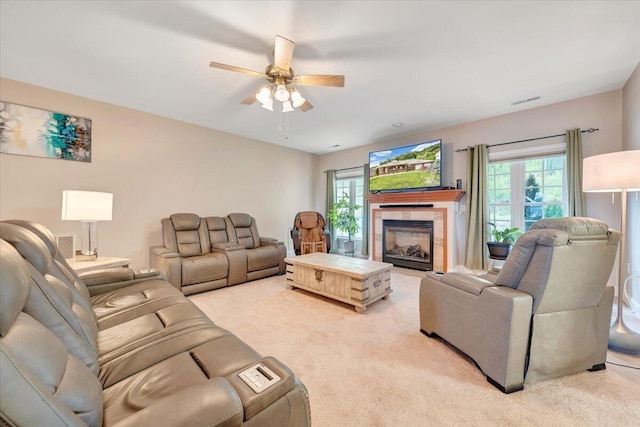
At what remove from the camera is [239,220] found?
4.52 metres

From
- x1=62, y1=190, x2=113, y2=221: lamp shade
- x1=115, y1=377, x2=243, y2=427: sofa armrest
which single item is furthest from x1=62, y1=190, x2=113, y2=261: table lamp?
x1=115, y1=377, x2=243, y2=427: sofa armrest

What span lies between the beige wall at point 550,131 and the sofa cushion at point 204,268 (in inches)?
148

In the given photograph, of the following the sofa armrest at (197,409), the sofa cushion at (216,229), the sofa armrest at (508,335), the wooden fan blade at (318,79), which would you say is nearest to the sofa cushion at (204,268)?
the sofa cushion at (216,229)

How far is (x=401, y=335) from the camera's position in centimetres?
221

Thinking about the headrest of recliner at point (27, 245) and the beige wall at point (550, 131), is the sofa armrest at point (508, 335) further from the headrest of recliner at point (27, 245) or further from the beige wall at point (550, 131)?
the beige wall at point (550, 131)

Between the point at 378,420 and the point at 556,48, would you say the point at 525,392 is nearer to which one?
the point at 378,420

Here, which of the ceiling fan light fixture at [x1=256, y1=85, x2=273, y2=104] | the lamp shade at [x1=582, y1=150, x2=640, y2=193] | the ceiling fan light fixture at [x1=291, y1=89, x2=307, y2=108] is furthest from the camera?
the ceiling fan light fixture at [x1=291, y1=89, x2=307, y2=108]

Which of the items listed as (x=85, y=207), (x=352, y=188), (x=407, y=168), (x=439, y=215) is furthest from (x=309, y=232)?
(x=85, y=207)

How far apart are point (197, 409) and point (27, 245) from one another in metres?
1.21

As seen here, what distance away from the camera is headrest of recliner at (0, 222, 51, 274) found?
1.14 meters

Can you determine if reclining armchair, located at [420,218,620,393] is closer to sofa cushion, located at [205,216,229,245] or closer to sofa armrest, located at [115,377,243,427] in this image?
sofa armrest, located at [115,377,243,427]

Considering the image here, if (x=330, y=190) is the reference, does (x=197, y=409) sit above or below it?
below

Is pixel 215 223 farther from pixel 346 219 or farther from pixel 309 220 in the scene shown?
pixel 346 219

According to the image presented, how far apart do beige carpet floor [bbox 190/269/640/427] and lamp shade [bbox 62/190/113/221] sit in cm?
163
